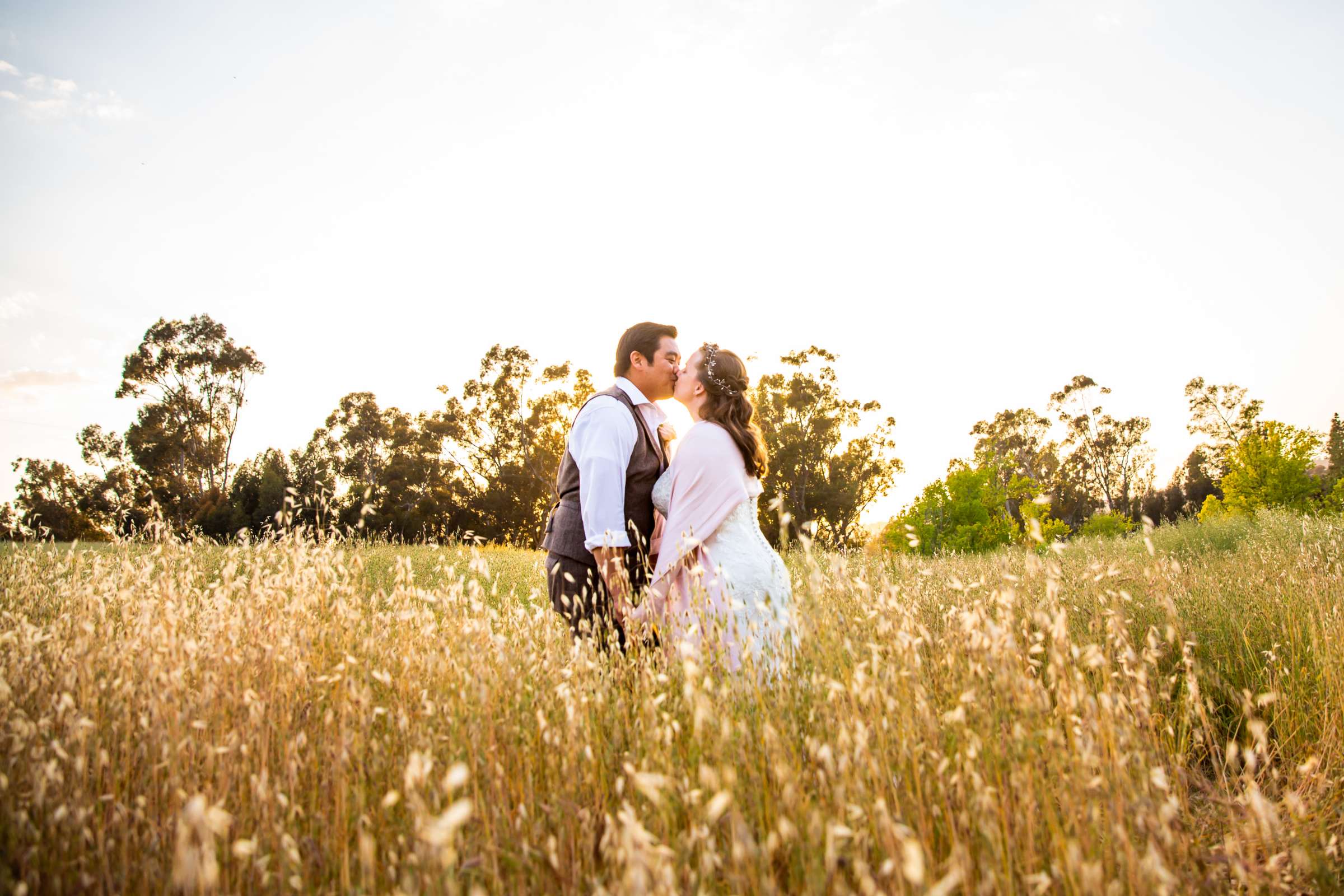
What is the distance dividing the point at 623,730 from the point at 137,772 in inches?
58.2

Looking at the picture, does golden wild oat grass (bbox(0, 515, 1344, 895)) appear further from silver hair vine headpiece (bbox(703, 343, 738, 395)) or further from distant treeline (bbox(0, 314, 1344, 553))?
distant treeline (bbox(0, 314, 1344, 553))

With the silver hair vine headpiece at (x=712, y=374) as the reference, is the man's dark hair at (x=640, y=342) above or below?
above

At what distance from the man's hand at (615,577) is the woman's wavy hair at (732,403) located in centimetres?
90

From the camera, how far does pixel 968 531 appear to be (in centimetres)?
1491

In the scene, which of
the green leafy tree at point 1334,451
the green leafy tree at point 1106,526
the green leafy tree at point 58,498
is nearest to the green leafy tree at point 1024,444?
the green leafy tree at point 1334,451

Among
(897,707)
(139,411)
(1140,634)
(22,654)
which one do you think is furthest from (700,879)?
(139,411)

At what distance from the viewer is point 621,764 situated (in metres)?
2.12

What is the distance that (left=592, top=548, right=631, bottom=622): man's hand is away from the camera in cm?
302

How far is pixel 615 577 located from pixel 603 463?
26.0 inches

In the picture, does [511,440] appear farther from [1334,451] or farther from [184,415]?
[1334,451]

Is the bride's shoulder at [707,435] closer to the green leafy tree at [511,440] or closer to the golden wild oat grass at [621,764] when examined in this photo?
the golden wild oat grass at [621,764]

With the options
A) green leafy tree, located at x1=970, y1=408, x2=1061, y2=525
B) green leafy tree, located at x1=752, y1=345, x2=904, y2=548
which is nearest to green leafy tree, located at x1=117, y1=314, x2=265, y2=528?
green leafy tree, located at x1=752, y1=345, x2=904, y2=548

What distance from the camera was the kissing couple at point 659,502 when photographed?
11.0 feet

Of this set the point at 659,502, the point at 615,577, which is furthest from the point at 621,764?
the point at 659,502
